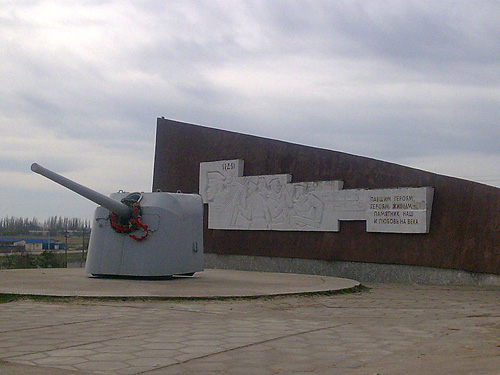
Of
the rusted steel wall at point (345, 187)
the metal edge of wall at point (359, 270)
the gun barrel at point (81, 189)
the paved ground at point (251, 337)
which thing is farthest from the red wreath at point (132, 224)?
the metal edge of wall at point (359, 270)

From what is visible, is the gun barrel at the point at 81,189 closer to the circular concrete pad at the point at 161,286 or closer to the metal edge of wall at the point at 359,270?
the circular concrete pad at the point at 161,286

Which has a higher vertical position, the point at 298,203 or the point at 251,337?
the point at 298,203

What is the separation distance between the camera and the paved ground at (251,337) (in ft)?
18.8

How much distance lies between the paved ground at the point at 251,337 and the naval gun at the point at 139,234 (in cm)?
331

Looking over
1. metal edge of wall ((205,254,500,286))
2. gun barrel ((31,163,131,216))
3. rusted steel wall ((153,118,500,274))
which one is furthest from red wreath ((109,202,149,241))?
metal edge of wall ((205,254,500,286))

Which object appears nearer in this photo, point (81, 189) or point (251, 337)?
point (251, 337)

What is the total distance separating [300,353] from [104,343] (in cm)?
191

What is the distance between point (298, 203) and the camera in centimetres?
1873

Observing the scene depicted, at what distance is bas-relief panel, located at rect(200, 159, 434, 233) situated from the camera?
16.2 m

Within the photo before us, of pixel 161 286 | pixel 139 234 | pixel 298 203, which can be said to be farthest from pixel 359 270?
pixel 161 286

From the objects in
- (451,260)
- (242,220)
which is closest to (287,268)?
(242,220)

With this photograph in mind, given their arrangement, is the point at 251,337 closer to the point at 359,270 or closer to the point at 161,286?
the point at 161,286

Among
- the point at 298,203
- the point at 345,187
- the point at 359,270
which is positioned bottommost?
the point at 359,270

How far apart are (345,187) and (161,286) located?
22.1ft
